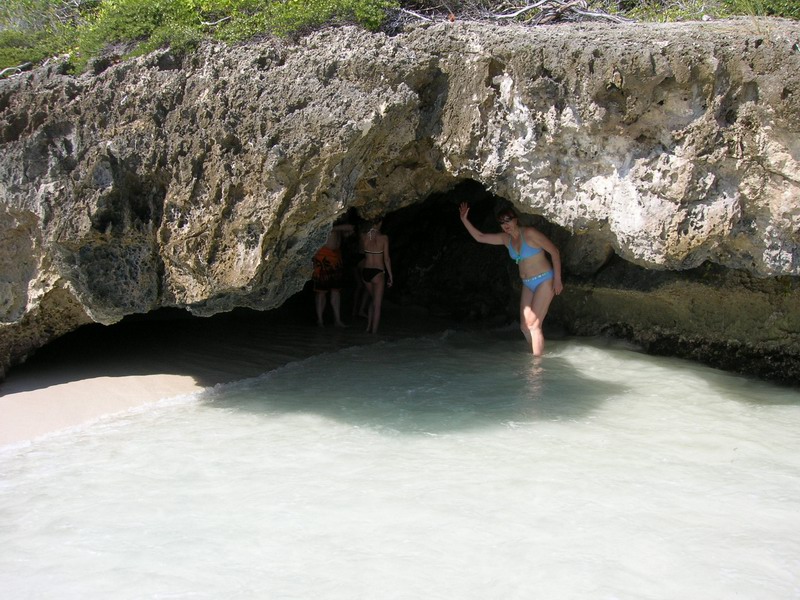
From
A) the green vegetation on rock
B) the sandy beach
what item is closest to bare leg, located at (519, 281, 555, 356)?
the sandy beach

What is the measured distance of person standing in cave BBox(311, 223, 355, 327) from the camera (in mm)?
9102

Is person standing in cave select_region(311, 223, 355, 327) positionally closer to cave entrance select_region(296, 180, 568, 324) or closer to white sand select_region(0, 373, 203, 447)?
cave entrance select_region(296, 180, 568, 324)

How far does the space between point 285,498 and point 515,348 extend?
4.45 meters

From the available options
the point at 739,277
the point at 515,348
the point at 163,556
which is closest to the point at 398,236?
the point at 515,348

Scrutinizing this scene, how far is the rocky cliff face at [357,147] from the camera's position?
538 centimetres

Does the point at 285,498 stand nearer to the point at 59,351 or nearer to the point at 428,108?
the point at 428,108

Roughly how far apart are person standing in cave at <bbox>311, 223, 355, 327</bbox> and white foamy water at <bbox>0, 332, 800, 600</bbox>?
8.69ft

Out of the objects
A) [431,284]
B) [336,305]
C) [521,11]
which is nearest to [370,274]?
[336,305]

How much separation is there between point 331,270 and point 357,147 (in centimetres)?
365

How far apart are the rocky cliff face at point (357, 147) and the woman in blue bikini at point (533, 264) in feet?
4.48

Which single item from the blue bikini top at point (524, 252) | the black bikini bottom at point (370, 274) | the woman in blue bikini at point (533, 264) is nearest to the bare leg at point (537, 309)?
the woman in blue bikini at point (533, 264)

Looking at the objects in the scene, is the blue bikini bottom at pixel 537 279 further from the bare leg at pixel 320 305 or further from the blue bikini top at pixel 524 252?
the bare leg at pixel 320 305

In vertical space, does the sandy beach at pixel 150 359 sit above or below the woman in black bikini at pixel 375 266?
below

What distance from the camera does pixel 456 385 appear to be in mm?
6801
